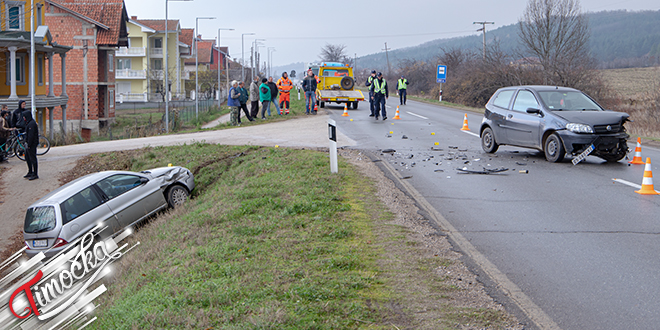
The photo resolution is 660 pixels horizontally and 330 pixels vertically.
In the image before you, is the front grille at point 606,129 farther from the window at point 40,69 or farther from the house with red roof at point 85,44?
the house with red roof at point 85,44

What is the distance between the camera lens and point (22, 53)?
30.9 m

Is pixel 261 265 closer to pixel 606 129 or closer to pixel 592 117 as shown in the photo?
pixel 606 129

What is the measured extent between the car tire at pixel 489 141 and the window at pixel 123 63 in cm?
6877

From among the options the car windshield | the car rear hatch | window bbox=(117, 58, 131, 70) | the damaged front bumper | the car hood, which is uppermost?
window bbox=(117, 58, 131, 70)

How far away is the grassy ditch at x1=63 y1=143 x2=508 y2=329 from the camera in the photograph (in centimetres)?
452

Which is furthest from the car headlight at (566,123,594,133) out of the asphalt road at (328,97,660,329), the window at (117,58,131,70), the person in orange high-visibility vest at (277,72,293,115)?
the window at (117,58,131,70)

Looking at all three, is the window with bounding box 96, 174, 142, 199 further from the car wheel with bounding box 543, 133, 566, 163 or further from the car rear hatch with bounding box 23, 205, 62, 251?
the car wheel with bounding box 543, 133, 566, 163

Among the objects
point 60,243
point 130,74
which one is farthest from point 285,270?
point 130,74

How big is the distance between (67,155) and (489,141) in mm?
13057

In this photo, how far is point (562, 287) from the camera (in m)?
5.16

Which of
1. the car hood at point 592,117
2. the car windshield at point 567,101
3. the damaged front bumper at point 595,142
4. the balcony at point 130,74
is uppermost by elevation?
the balcony at point 130,74

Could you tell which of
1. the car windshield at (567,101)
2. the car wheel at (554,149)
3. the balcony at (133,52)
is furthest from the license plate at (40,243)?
the balcony at (133,52)

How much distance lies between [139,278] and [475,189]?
5820mm

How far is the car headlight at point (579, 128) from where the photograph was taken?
11367 mm
